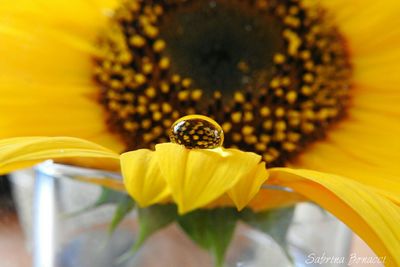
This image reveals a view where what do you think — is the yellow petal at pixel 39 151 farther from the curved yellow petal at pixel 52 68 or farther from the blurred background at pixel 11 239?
the blurred background at pixel 11 239

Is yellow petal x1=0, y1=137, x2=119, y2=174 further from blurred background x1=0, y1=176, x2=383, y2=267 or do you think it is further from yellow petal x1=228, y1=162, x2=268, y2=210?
blurred background x1=0, y1=176, x2=383, y2=267

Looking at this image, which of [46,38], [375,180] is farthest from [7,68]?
[375,180]

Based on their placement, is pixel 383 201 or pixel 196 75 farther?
pixel 196 75

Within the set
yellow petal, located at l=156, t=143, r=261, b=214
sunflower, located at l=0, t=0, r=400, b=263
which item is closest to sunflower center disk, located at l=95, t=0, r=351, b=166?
sunflower, located at l=0, t=0, r=400, b=263

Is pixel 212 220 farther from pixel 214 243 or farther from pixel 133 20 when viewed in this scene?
pixel 133 20
